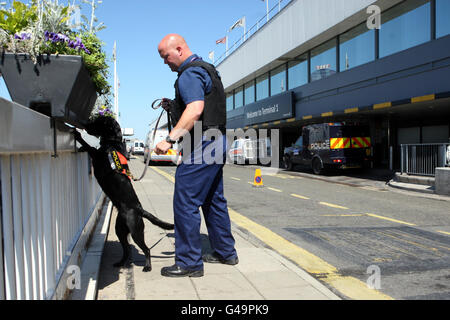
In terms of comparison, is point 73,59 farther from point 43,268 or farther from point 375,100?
point 375,100

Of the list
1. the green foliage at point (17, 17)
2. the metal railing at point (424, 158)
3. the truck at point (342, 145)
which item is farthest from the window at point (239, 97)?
the green foliage at point (17, 17)

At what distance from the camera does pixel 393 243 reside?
4.79 metres

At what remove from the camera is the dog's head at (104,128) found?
10.9ft

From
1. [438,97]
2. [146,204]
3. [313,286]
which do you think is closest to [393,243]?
[313,286]

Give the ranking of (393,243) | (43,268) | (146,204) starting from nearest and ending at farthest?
(43,268), (393,243), (146,204)

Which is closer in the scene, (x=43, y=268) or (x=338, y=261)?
(x=43, y=268)

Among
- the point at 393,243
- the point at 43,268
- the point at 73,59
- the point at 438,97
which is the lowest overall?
the point at 393,243

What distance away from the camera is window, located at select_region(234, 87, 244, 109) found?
35.1m

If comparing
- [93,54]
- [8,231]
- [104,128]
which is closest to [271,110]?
[104,128]

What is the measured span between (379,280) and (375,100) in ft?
45.8

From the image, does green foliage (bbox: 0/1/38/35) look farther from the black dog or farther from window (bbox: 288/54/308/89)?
window (bbox: 288/54/308/89)

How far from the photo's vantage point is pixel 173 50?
3271mm

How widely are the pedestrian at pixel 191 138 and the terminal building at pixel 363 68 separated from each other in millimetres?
11406

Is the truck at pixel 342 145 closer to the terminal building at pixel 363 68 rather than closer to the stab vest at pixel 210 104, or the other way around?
the terminal building at pixel 363 68
